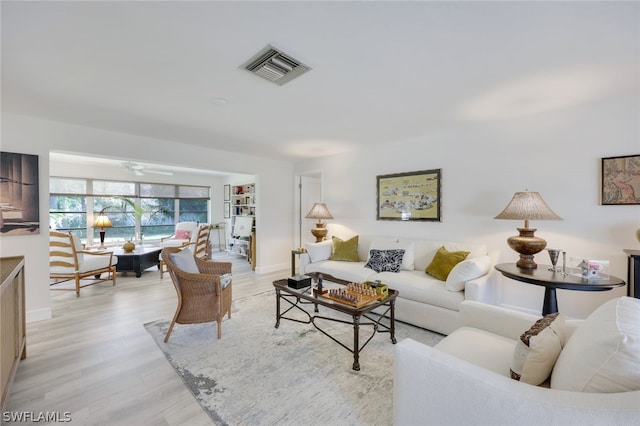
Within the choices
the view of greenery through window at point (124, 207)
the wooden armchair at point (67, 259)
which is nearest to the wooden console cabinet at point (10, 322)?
the wooden armchair at point (67, 259)

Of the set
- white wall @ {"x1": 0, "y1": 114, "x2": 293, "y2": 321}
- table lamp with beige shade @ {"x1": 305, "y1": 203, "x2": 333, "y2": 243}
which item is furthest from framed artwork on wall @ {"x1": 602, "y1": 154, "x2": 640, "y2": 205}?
white wall @ {"x1": 0, "y1": 114, "x2": 293, "y2": 321}

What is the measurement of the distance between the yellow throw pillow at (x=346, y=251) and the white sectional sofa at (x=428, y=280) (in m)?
0.12

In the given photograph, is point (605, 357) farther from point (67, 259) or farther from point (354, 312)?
point (67, 259)

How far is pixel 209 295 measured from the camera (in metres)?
2.65

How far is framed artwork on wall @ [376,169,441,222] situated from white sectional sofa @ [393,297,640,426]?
2480mm

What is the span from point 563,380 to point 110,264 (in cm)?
557

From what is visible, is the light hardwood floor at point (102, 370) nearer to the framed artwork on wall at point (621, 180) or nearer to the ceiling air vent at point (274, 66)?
the ceiling air vent at point (274, 66)

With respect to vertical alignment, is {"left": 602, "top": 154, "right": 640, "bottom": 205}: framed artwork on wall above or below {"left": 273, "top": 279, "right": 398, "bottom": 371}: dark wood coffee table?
above

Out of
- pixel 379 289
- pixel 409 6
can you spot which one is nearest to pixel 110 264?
pixel 379 289

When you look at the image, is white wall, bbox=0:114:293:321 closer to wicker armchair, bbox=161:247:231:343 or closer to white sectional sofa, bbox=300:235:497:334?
wicker armchair, bbox=161:247:231:343

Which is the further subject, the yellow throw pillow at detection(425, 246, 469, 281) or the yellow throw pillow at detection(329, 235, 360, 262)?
the yellow throw pillow at detection(329, 235, 360, 262)

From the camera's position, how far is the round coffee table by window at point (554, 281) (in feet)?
6.93

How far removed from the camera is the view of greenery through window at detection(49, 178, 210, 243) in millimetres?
6184

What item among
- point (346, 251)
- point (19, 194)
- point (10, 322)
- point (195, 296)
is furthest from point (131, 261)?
point (346, 251)
